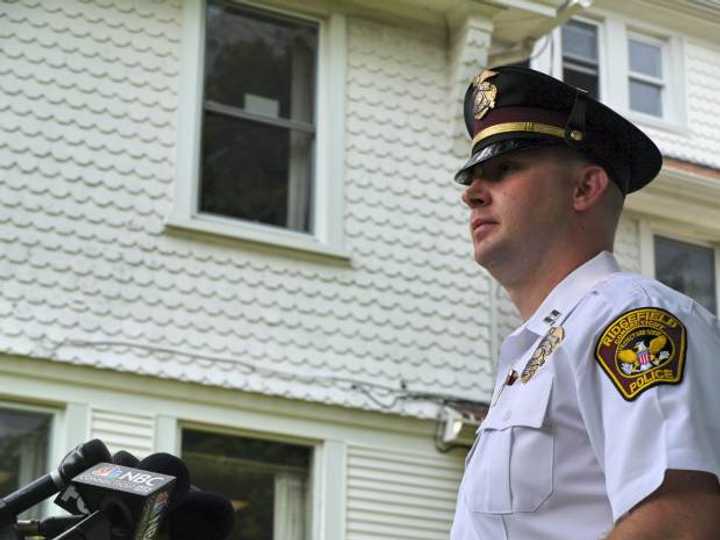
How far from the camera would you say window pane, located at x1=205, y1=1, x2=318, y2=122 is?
13586mm

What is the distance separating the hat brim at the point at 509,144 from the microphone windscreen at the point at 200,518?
3.26 feet

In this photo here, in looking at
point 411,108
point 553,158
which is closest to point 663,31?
point 411,108

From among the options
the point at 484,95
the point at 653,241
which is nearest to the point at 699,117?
the point at 653,241

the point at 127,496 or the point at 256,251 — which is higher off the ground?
the point at 256,251

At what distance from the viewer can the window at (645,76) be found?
16938mm

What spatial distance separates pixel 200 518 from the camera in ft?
10.8

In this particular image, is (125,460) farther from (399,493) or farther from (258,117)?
(258,117)

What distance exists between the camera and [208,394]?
12.4m

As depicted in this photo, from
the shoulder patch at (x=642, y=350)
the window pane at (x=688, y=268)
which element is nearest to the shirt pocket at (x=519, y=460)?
the shoulder patch at (x=642, y=350)

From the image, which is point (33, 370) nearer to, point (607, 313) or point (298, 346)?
point (298, 346)

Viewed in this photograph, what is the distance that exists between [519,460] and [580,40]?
13785 mm

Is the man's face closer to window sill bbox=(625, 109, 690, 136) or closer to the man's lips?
the man's lips

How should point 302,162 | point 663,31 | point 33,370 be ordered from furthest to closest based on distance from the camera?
1. point 663,31
2. point 302,162
3. point 33,370

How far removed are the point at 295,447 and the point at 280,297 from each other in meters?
1.11
